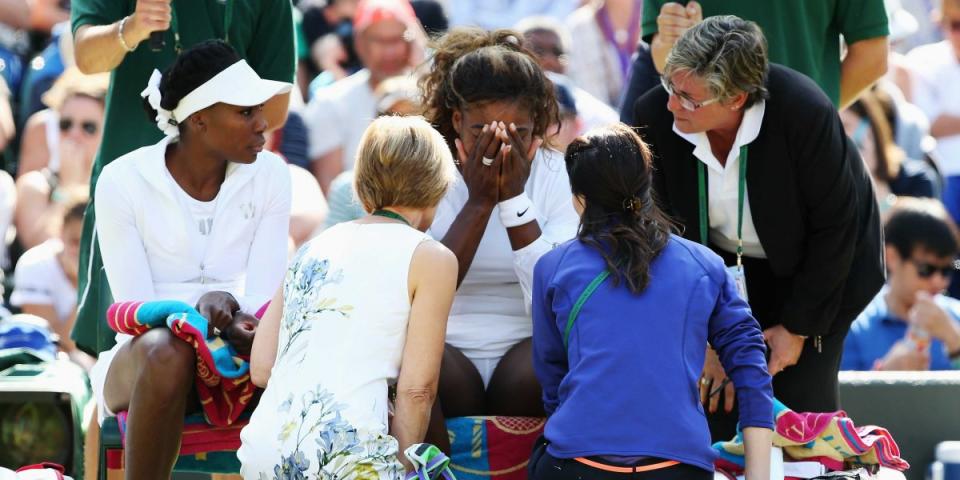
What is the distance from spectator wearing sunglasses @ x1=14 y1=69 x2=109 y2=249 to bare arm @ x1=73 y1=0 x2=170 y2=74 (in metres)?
2.25

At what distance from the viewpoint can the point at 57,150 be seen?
261 inches

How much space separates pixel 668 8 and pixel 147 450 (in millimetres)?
1918

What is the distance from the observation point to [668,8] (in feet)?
13.9

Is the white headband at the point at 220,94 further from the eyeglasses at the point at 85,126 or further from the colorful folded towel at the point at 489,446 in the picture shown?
the eyeglasses at the point at 85,126

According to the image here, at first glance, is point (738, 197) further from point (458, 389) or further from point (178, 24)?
point (178, 24)

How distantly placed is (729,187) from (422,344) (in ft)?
3.41

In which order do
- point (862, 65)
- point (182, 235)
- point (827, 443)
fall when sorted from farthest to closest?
point (862, 65), point (182, 235), point (827, 443)

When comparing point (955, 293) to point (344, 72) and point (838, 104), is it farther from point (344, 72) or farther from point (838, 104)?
point (344, 72)

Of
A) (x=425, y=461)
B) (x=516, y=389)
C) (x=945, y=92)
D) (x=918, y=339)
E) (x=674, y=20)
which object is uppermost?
(x=674, y=20)

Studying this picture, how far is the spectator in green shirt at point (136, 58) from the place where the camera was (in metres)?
4.27

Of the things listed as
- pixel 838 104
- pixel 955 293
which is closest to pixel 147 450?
pixel 838 104

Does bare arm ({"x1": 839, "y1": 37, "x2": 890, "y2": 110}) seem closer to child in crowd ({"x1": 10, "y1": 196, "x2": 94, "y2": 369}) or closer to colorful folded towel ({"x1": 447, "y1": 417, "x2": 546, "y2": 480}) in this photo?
colorful folded towel ({"x1": 447, "y1": 417, "x2": 546, "y2": 480})

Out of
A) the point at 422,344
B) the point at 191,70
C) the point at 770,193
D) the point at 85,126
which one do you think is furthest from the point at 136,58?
the point at 85,126

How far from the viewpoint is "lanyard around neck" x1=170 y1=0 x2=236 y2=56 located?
14.1 ft
